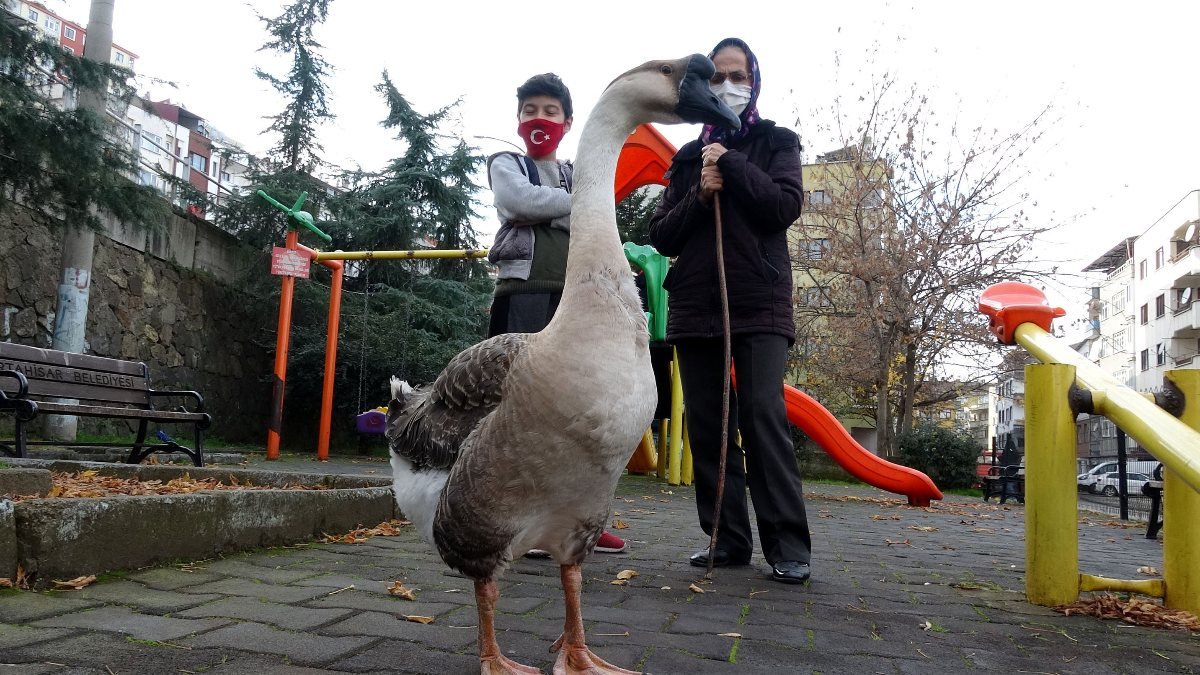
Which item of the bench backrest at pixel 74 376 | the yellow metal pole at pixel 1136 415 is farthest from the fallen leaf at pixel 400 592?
the bench backrest at pixel 74 376

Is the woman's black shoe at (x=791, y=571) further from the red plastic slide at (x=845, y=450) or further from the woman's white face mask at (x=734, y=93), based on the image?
the red plastic slide at (x=845, y=450)

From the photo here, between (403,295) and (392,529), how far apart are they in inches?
423

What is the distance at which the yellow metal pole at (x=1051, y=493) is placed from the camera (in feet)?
11.1

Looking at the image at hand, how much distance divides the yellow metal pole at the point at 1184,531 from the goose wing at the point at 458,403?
283 cm

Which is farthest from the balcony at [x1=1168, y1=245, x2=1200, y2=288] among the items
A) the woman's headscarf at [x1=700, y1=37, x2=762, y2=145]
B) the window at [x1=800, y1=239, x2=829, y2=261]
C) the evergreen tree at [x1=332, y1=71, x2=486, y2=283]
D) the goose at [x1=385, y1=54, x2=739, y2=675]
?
the goose at [x1=385, y1=54, x2=739, y2=675]

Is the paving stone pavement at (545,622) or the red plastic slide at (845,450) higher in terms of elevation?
the red plastic slide at (845,450)

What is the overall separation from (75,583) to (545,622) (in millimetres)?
1795

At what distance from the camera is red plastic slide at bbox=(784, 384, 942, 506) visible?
9109mm

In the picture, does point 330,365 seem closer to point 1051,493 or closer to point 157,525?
point 157,525

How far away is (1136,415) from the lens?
2904mm

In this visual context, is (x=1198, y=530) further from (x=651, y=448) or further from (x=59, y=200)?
(x=59, y=200)

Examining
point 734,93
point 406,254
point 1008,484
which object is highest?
point 406,254

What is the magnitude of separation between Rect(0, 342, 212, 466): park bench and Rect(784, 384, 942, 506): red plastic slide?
630 centimetres

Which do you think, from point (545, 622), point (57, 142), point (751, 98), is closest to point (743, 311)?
point (751, 98)
